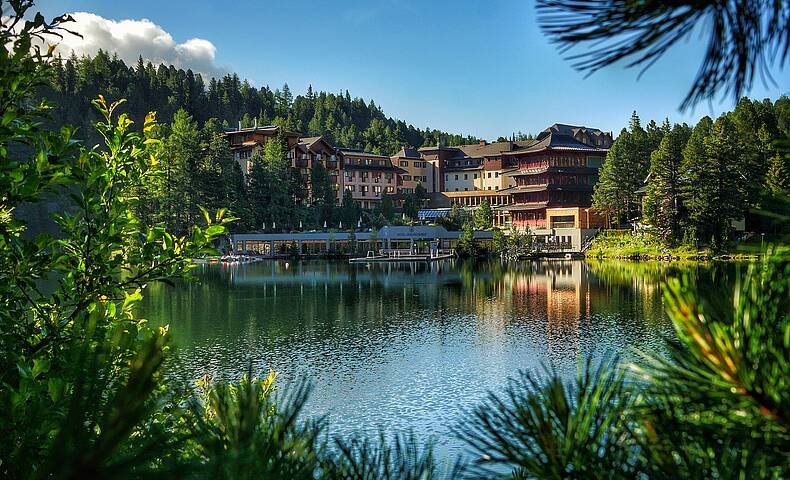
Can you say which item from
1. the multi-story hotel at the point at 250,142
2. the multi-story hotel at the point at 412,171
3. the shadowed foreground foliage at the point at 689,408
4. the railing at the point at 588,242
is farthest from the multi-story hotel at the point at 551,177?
the shadowed foreground foliage at the point at 689,408

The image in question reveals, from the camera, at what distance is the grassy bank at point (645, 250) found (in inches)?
2102

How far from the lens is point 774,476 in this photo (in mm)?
1336

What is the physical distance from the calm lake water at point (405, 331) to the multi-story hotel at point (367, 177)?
127 ft

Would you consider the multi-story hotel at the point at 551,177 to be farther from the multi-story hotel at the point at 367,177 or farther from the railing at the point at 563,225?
the multi-story hotel at the point at 367,177

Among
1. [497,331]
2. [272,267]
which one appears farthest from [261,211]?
[497,331]

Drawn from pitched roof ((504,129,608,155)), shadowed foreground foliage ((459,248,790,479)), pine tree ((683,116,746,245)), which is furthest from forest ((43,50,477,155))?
shadowed foreground foliage ((459,248,790,479))

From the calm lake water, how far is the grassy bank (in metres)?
7.84

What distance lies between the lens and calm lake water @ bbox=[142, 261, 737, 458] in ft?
58.3

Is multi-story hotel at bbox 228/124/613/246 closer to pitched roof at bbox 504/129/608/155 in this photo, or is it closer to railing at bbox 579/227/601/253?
pitched roof at bbox 504/129/608/155

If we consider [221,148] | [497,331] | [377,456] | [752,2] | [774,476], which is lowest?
[497,331]

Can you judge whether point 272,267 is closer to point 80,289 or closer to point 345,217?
point 345,217

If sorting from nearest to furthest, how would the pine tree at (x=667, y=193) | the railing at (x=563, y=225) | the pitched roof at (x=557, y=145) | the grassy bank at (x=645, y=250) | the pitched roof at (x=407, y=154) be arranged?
the grassy bank at (x=645, y=250) → the pine tree at (x=667, y=193) → the railing at (x=563, y=225) → the pitched roof at (x=557, y=145) → the pitched roof at (x=407, y=154)

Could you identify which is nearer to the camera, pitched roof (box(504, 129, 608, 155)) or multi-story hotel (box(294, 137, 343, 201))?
pitched roof (box(504, 129, 608, 155))

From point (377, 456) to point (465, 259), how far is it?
227 ft
